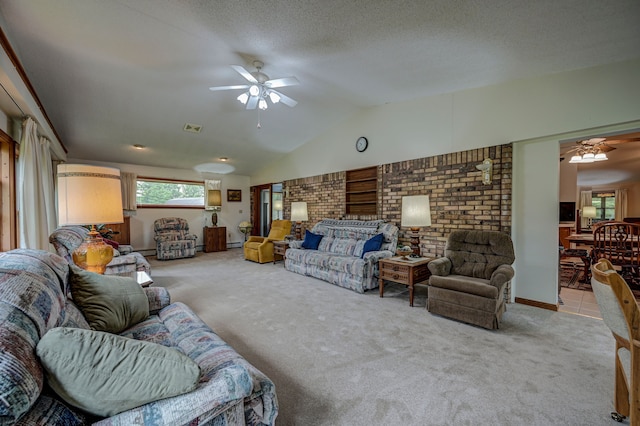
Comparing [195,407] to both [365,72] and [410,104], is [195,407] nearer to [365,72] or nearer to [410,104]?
[365,72]

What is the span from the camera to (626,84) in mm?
2654

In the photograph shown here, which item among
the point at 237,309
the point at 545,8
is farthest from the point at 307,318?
the point at 545,8

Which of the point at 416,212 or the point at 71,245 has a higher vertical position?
the point at 416,212

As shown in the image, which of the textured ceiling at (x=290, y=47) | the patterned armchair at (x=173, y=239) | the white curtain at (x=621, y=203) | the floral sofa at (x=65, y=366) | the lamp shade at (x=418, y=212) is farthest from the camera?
the white curtain at (x=621, y=203)

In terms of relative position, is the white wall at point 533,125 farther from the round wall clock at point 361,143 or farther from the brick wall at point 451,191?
the round wall clock at point 361,143

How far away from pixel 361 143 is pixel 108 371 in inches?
193

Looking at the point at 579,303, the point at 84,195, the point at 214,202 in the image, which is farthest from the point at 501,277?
the point at 214,202

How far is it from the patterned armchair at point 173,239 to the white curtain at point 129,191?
670mm

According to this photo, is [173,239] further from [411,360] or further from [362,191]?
[411,360]

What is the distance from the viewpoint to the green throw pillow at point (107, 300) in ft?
4.86

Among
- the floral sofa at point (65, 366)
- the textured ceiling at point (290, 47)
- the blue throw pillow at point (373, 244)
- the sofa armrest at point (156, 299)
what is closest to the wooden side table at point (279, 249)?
the blue throw pillow at point (373, 244)

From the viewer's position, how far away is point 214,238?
7629mm

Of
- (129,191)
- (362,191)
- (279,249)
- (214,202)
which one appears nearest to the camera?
(362,191)

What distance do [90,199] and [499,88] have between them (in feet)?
14.6
